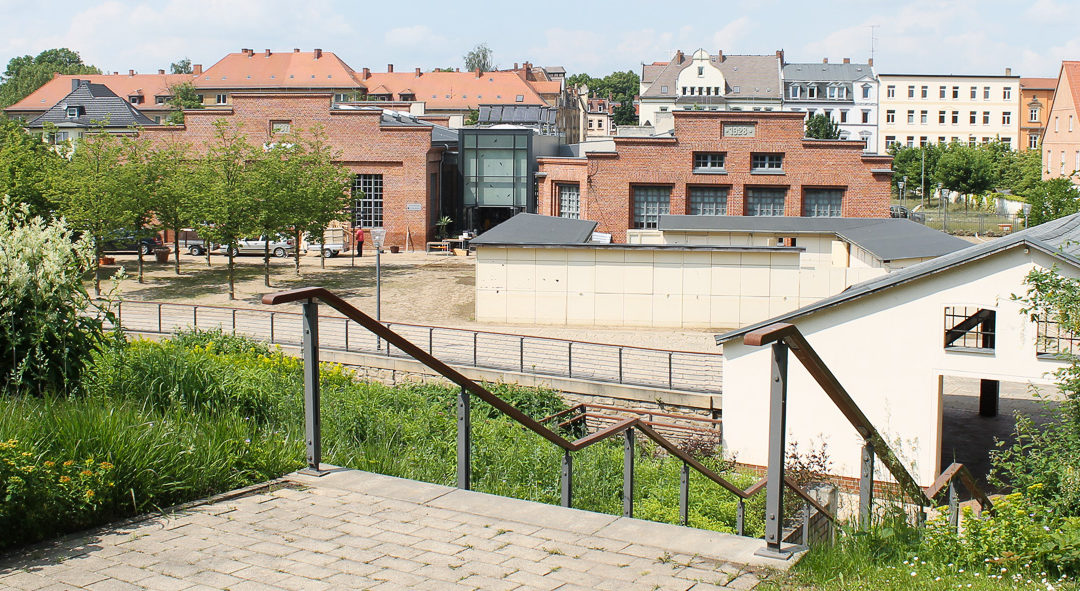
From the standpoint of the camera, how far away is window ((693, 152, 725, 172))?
42.8 metres

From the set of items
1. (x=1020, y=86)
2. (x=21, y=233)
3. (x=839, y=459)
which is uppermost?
(x=1020, y=86)

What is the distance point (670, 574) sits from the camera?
4945mm

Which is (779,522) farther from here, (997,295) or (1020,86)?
(1020,86)

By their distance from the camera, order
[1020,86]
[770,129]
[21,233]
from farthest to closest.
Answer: [1020,86] < [770,129] < [21,233]

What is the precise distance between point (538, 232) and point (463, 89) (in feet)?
254

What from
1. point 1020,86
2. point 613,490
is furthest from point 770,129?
point 1020,86

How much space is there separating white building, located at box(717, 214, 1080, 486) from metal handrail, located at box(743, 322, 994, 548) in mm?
7424

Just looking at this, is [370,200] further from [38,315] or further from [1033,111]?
[1033,111]

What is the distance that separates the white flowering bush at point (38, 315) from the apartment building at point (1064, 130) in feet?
221

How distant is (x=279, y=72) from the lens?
329ft

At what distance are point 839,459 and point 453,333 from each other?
10.1 metres

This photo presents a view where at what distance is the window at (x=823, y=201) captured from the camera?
4253 centimetres

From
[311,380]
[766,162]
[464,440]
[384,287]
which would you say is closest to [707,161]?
[766,162]

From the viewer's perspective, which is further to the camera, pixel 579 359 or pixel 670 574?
pixel 579 359
